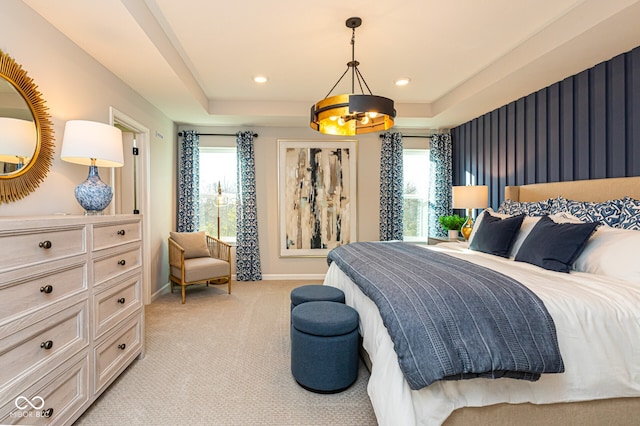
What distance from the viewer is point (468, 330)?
1.33 m

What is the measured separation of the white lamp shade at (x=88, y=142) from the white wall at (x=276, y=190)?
114 inches

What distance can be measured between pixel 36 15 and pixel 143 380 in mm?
2587

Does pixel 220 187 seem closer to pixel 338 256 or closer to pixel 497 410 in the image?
pixel 338 256

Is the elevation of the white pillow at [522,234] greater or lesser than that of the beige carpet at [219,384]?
greater

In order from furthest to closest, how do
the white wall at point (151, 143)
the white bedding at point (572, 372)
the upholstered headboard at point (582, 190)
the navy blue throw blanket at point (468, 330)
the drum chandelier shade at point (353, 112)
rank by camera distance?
1. the upholstered headboard at point (582, 190)
2. the drum chandelier shade at point (353, 112)
3. the white wall at point (151, 143)
4. the white bedding at point (572, 372)
5. the navy blue throw blanket at point (468, 330)

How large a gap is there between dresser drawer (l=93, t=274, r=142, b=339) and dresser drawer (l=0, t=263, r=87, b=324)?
0.22m

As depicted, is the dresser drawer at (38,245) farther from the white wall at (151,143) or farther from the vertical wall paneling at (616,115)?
the vertical wall paneling at (616,115)

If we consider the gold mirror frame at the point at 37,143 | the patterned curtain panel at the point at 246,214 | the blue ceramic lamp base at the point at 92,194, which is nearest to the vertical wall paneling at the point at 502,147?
the patterned curtain panel at the point at 246,214

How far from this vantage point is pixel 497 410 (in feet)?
4.72

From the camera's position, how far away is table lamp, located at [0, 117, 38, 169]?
181 centimetres

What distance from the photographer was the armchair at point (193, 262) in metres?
3.93

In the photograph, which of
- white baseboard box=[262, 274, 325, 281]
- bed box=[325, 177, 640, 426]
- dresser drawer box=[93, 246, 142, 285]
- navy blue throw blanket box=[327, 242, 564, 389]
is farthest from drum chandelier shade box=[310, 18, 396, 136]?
white baseboard box=[262, 274, 325, 281]

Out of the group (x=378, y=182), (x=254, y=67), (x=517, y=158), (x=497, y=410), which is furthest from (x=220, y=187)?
(x=497, y=410)

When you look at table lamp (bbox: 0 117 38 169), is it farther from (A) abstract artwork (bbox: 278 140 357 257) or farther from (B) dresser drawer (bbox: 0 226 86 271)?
(A) abstract artwork (bbox: 278 140 357 257)
